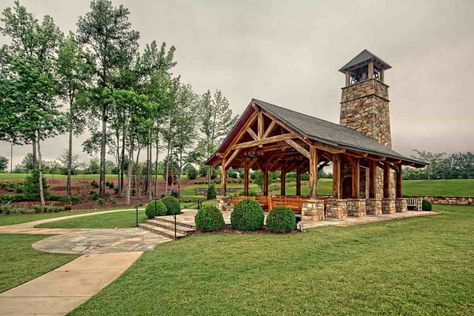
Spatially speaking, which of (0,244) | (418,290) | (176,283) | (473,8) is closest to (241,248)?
(176,283)

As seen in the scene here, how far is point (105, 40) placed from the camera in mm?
23844

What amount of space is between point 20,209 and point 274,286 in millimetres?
19706

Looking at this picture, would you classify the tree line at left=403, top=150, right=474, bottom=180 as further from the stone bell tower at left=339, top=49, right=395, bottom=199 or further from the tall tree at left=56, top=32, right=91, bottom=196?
the tall tree at left=56, top=32, right=91, bottom=196

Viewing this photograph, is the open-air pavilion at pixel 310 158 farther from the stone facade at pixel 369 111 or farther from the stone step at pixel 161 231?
the stone step at pixel 161 231

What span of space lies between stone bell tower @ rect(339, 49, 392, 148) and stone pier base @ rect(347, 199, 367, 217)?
27.7ft

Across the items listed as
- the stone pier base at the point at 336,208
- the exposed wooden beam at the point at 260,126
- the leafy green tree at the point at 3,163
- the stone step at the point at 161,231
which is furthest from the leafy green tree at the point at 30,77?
the leafy green tree at the point at 3,163

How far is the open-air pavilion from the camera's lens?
10.8 m

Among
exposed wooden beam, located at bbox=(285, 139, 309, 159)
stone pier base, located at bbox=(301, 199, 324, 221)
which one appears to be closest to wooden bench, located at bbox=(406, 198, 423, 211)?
stone pier base, located at bbox=(301, 199, 324, 221)

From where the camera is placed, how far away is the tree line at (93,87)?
19.0m

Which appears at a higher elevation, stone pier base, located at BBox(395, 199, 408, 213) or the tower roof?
the tower roof

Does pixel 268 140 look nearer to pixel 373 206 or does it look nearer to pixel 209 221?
pixel 209 221

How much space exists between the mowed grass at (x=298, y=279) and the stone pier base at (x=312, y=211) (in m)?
3.12

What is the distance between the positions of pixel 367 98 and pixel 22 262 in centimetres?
2120

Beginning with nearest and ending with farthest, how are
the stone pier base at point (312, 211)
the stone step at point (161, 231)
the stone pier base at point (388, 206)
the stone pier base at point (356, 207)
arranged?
the stone step at point (161, 231)
the stone pier base at point (312, 211)
the stone pier base at point (356, 207)
the stone pier base at point (388, 206)
